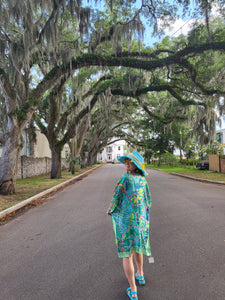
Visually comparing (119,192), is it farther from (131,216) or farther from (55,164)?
(55,164)

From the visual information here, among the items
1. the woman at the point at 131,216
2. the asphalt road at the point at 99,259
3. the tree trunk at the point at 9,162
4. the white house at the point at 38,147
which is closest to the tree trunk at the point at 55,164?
the tree trunk at the point at 9,162

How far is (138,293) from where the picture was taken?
2.40 metres

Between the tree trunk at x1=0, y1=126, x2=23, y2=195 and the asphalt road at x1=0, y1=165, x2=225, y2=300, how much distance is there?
3376mm

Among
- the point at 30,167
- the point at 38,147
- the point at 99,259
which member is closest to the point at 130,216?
the point at 99,259

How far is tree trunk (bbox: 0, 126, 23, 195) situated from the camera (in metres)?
8.60

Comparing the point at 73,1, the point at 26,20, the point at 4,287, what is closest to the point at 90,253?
the point at 4,287

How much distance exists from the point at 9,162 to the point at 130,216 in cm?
758

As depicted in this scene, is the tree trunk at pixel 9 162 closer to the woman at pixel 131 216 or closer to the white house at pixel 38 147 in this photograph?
the woman at pixel 131 216

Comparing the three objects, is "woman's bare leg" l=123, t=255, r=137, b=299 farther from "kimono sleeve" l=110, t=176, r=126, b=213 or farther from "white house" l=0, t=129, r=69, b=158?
"white house" l=0, t=129, r=69, b=158

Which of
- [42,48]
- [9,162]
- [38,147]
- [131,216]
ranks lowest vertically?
[131,216]

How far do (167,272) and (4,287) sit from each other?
1997 millimetres

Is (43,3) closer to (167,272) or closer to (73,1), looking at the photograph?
(73,1)

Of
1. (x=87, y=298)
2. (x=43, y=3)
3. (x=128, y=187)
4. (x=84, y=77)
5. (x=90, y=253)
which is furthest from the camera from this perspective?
(x=84, y=77)

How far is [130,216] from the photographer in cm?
246
